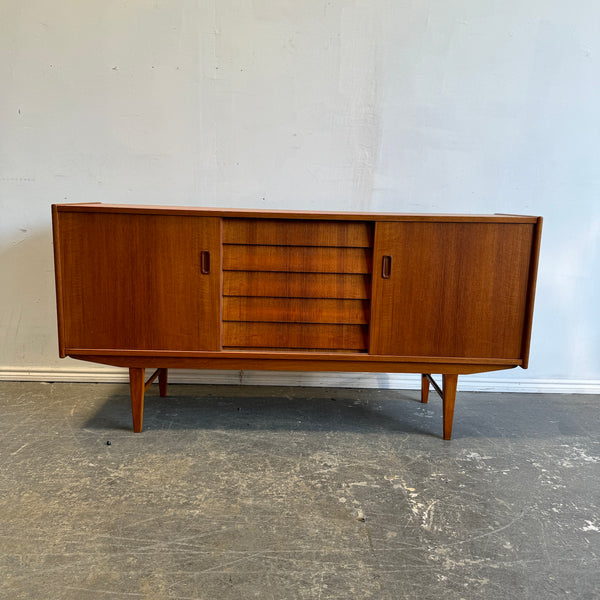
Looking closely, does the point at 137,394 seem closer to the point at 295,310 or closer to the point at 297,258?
the point at 295,310

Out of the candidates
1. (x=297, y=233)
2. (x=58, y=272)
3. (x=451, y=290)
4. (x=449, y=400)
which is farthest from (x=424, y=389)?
(x=58, y=272)

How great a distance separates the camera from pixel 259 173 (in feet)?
8.50

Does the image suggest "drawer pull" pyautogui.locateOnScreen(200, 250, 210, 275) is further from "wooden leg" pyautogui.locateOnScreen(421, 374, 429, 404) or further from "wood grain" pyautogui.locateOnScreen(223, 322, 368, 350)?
"wooden leg" pyautogui.locateOnScreen(421, 374, 429, 404)

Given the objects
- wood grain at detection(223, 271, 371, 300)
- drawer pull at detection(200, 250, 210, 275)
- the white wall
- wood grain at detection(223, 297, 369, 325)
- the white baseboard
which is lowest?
the white baseboard

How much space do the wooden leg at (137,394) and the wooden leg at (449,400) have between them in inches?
49.7

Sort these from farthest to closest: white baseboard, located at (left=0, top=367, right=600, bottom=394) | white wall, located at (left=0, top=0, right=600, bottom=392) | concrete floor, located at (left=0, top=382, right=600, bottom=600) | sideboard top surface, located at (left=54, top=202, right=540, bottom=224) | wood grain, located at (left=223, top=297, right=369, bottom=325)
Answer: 1. white baseboard, located at (left=0, top=367, right=600, bottom=394)
2. white wall, located at (left=0, top=0, right=600, bottom=392)
3. wood grain, located at (left=223, top=297, right=369, bottom=325)
4. sideboard top surface, located at (left=54, top=202, right=540, bottom=224)
5. concrete floor, located at (left=0, top=382, right=600, bottom=600)

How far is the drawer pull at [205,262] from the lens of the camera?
1983 mm

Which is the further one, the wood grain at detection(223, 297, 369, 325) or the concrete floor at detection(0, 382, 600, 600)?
the wood grain at detection(223, 297, 369, 325)

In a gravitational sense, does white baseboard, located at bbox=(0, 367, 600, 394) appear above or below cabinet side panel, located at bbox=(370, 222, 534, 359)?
below

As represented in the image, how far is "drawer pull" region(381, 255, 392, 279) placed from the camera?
198 centimetres

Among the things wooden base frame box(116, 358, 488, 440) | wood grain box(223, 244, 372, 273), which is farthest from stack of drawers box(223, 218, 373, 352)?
wooden base frame box(116, 358, 488, 440)

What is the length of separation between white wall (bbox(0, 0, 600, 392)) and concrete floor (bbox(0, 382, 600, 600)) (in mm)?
923

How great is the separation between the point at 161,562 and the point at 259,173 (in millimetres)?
1840

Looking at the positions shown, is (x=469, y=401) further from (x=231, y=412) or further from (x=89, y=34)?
(x=89, y=34)
